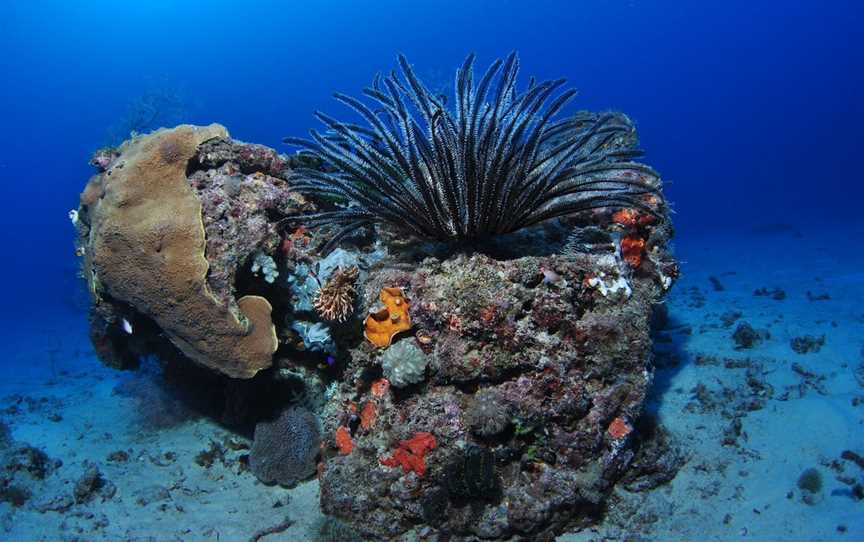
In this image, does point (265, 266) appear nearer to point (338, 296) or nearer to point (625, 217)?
point (338, 296)

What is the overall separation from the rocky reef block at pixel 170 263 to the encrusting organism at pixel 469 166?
4.10 ft

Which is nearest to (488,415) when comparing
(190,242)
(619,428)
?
(619,428)

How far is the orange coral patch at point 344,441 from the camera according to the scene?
5.30 m

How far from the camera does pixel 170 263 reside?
5.01m

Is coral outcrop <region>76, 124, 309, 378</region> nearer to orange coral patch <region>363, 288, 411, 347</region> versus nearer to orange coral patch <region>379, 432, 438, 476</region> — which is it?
orange coral patch <region>363, 288, 411, 347</region>

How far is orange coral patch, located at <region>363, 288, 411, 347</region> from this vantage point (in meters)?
4.93

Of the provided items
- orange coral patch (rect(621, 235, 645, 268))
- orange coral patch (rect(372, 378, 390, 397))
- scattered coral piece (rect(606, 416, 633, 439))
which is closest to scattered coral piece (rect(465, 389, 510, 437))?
orange coral patch (rect(372, 378, 390, 397))

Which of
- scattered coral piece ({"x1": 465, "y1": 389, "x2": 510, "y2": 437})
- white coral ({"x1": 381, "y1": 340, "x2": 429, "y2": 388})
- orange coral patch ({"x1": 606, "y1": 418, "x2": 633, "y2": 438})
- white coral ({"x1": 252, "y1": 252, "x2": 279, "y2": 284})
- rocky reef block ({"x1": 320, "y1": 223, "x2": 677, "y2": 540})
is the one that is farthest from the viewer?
white coral ({"x1": 252, "y1": 252, "x2": 279, "y2": 284})

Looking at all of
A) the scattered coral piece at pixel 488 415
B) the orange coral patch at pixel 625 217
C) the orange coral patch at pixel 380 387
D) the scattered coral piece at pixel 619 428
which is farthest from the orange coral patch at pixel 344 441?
the orange coral patch at pixel 625 217

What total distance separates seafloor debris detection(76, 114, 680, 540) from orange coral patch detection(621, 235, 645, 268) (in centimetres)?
4

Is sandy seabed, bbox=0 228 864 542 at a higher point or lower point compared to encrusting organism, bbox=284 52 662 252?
lower

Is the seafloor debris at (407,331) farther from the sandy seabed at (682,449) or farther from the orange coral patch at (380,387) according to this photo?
the sandy seabed at (682,449)

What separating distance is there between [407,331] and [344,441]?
4.77 feet

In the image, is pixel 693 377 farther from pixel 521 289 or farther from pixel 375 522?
pixel 375 522
